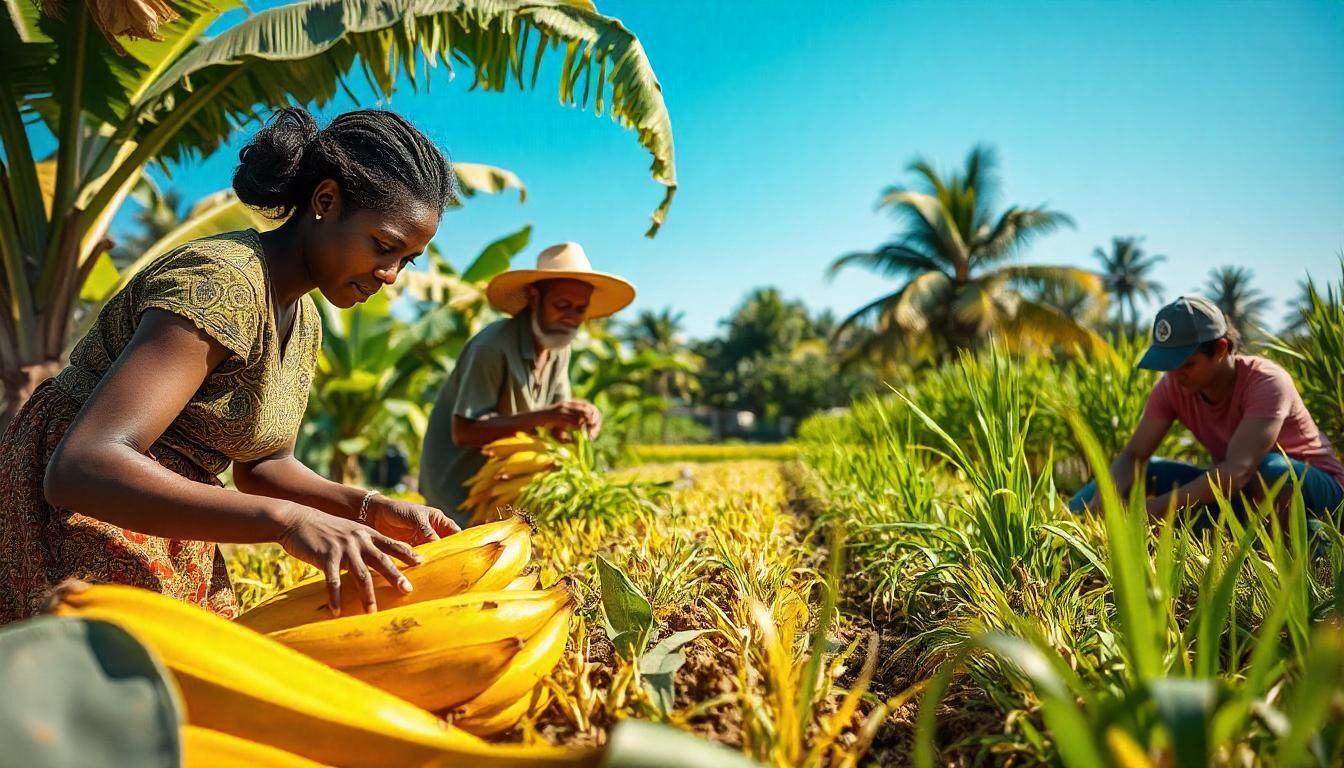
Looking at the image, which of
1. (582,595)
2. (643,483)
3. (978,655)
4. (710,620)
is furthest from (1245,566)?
(643,483)

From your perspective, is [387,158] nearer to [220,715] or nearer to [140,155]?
[220,715]

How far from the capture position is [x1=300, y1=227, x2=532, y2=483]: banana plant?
7.60 meters

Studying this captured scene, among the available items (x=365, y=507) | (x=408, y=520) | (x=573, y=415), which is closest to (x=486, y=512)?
(x=573, y=415)

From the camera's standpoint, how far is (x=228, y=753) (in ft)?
2.67

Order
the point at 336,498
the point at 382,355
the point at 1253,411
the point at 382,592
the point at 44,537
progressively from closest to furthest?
1. the point at 382,592
2. the point at 44,537
3. the point at 336,498
4. the point at 1253,411
5. the point at 382,355

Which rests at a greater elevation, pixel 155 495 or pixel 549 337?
pixel 549 337

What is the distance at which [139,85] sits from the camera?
4.22m

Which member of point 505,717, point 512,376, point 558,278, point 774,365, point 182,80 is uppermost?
point 774,365

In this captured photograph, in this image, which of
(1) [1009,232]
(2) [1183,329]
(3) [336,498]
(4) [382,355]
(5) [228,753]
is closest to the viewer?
(5) [228,753]

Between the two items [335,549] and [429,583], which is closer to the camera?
[335,549]

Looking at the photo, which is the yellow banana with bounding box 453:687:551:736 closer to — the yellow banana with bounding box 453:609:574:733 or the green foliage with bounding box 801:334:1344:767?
the yellow banana with bounding box 453:609:574:733

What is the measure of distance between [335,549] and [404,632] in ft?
0.50

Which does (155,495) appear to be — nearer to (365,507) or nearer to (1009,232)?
(365,507)

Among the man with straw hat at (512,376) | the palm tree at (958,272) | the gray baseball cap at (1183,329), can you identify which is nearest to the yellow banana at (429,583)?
the man with straw hat at (512,376)
